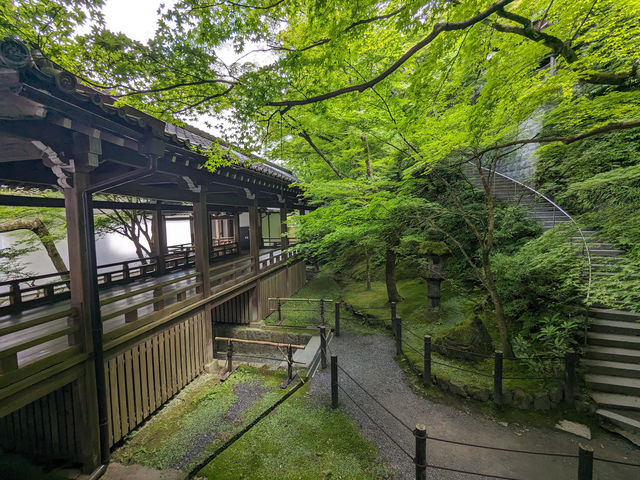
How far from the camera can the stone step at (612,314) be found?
6.25 meters

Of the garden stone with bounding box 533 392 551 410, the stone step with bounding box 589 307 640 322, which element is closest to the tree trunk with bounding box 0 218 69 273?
the garden stone with bounding box 533 392 551 410

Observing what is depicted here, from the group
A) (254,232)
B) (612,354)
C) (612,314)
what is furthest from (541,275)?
(254,232)

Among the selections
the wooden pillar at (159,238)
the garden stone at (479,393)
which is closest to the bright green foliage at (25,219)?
the wooden pillar at (159,238)

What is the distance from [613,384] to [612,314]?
6.19 ft

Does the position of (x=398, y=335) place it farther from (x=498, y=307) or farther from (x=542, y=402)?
(x=542, y=402)

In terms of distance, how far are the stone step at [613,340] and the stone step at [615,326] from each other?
0.29 feet

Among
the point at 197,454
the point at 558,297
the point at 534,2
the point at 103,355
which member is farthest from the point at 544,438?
the point at 103,355

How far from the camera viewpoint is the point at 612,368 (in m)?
5.56

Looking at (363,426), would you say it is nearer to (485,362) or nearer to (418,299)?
(485,362)

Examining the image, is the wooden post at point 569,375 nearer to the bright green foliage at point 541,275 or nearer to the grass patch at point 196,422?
the bright green foliage at point 541,275

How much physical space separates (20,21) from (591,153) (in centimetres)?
1278

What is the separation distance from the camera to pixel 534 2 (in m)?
4.04

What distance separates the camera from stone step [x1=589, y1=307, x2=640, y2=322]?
20.5 feet

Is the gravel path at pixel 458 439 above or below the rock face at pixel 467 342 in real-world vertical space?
below
